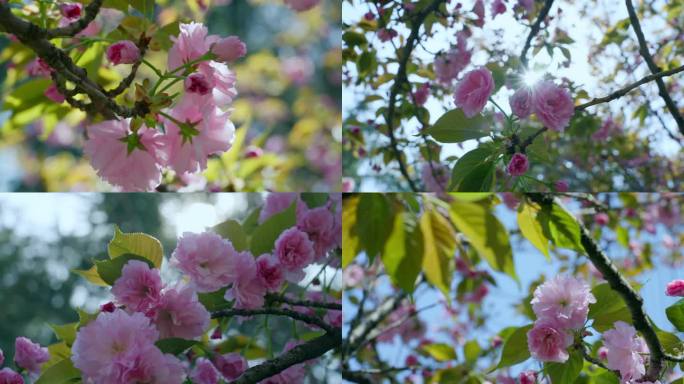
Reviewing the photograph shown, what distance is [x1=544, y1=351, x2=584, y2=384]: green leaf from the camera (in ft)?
2.67

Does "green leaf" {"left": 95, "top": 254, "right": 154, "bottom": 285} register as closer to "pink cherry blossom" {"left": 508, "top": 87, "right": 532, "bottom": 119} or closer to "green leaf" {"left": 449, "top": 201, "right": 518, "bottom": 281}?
"green leaf" {"left": 449, "top": 201, "right": 518, "bottom": 281}

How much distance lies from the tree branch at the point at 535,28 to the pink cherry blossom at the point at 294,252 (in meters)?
0.46

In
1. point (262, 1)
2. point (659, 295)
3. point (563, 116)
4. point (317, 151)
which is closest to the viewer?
point (563, 116)

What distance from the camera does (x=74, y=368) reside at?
2.35 ft

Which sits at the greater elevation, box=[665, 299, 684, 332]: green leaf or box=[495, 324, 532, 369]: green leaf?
box=[665, 299, 684, 332]: green leaf

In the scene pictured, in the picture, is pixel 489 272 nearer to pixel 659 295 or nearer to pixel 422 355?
pixel 422 355

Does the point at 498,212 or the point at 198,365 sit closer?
the point at 198,365

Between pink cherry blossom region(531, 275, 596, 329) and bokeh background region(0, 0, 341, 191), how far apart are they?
55 centimetres

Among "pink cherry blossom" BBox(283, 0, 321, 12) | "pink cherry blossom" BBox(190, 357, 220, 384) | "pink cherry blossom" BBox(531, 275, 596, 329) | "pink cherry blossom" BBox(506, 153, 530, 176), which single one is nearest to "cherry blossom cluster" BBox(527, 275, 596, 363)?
"pink cherry blossom" BBox(531, 275, 596, 329)

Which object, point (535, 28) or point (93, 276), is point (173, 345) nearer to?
point (93, 276)

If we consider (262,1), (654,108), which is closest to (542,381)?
(654,108)

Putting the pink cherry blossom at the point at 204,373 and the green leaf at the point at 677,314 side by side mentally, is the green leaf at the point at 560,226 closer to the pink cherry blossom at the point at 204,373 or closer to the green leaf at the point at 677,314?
the green leaf at the point at 677,314

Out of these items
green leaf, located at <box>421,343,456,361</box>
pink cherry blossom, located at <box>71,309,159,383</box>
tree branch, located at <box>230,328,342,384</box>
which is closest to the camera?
pink cherry blossom, located at <box>71,309,159,383</box>

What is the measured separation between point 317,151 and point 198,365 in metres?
1.98
